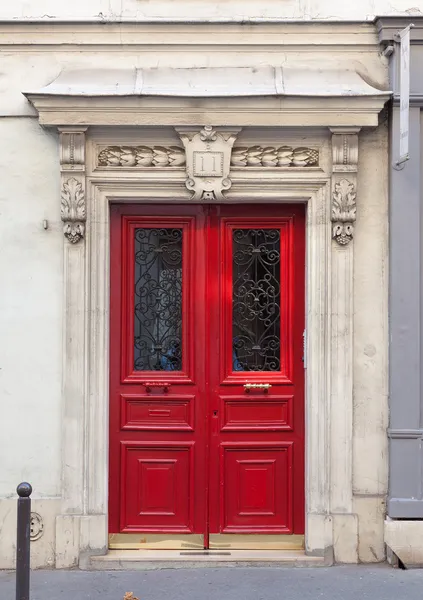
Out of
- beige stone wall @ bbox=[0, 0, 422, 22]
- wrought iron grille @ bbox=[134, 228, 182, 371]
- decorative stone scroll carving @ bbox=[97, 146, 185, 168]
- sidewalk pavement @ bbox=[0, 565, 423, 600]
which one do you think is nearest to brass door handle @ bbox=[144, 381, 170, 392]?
wrought iron grille @ bbox=[134, 228, 182, 371]

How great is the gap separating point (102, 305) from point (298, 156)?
2.04 meters

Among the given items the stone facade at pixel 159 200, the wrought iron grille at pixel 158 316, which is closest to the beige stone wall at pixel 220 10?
the stone facade at pixel 159 200

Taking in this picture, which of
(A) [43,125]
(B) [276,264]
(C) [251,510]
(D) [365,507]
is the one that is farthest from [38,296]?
(D) [365,507]

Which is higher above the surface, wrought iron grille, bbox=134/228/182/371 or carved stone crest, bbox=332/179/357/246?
carved stone crest, bbox=332/179/357/246

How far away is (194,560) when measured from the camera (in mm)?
6891

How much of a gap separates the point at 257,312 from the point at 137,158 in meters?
1.65

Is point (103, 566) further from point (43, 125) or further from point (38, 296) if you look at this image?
point (43, 125)

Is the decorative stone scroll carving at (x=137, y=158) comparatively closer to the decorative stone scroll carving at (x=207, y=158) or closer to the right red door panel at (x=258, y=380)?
the decorative stone scroll carving at (x=207, y=158)

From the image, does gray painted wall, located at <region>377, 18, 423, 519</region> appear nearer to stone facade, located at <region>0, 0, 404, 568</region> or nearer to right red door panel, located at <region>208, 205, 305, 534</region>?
stone facade, located at <region>0, 0, 404, 568</region>

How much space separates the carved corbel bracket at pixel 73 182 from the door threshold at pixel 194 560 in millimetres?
2648

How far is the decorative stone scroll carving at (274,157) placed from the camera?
691 centimetres

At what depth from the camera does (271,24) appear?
6.90 metres

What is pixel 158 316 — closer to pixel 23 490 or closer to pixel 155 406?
pixel 155 406

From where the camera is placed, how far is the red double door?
23.3 ft
